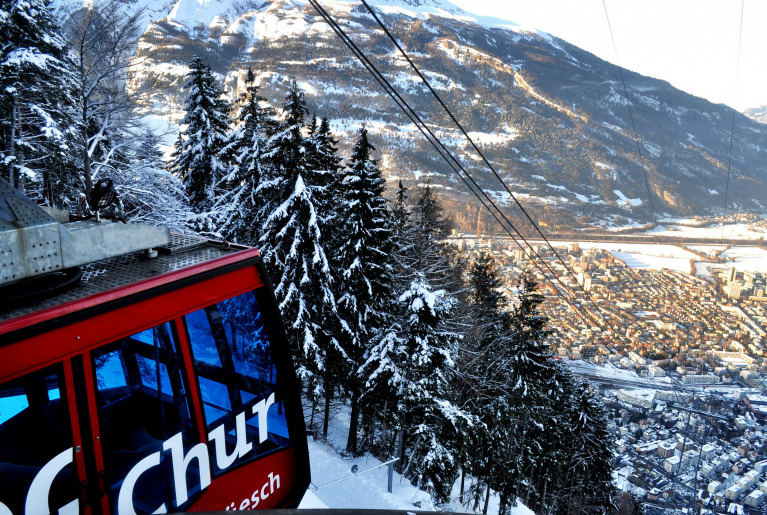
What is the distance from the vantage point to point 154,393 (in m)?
3.02

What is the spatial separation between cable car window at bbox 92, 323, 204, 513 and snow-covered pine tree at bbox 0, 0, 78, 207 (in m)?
12.1

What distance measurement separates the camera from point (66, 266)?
8.95ft

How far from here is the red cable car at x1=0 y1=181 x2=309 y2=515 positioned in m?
2.35

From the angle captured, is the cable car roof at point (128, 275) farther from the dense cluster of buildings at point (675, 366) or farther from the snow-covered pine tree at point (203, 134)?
the snow-covered pine tree at point (203, 134)

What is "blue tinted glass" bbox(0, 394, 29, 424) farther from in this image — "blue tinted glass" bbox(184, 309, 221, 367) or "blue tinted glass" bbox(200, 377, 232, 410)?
"blue tinted glass" bbox(200, 377, 232, 410)

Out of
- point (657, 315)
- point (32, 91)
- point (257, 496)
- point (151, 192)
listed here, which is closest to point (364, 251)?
point (151, 192)

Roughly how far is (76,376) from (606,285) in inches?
4158

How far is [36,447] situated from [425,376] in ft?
40.8

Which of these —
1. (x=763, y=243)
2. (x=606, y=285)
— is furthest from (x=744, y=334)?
(x=763, y=243)

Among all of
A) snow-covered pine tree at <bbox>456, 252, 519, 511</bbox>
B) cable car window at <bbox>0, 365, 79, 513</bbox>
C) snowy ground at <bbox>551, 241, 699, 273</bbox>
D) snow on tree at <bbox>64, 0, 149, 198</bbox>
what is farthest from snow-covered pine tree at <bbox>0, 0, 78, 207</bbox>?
snowy ground at <bbox>551, 241, 699, 273</bbox>

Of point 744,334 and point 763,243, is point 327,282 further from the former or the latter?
point 763,243

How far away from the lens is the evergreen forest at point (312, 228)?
12.9m

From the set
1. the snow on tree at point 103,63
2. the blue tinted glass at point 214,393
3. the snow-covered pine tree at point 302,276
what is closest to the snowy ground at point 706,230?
the snow-covered pine tree at point 302,276

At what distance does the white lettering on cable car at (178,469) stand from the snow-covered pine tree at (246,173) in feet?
43.5
